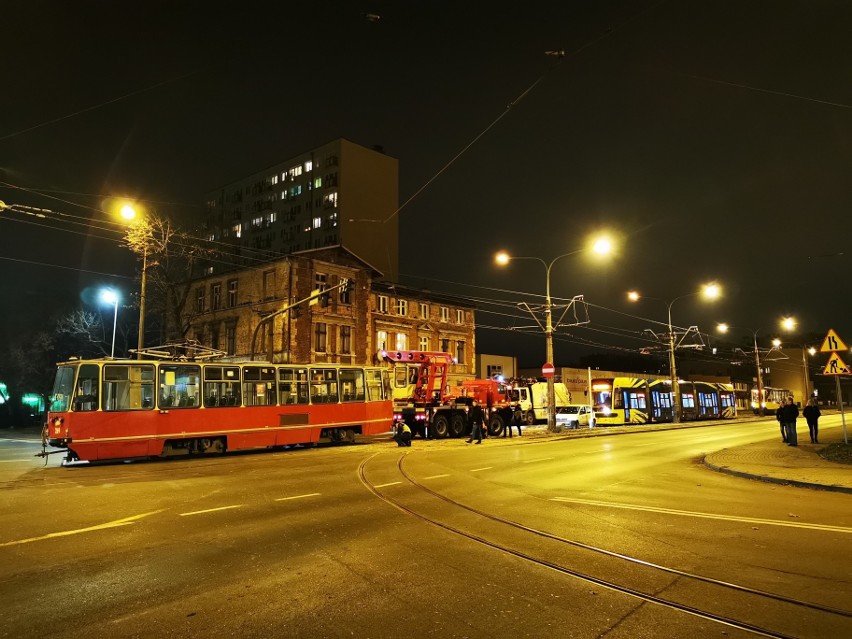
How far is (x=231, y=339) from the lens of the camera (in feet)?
146

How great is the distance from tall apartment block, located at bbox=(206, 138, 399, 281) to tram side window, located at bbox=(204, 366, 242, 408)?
180 ft

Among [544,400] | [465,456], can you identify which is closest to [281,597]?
[465,456]

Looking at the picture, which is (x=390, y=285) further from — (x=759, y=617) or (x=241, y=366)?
(x=759, y=617)

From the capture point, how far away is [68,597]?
17.3ft

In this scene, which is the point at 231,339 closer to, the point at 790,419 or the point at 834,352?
the point at 790,419

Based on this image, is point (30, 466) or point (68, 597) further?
point (30, 466)

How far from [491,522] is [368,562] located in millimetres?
2630

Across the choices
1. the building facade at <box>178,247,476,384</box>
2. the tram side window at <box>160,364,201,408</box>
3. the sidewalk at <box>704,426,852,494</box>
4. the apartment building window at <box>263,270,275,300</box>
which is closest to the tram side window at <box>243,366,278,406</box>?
the tram side window at <box>160,364,201,408</box>

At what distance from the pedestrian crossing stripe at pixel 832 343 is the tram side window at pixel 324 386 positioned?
673 inches

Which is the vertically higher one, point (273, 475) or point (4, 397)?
point (4, 397)

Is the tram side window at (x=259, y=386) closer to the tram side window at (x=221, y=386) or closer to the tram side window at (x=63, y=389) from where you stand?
the tram side window at (x=221, y=386)

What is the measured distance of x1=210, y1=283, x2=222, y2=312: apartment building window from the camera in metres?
46.1

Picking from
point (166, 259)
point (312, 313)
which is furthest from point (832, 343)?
point (166, 259)

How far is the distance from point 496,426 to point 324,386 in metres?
10.9
